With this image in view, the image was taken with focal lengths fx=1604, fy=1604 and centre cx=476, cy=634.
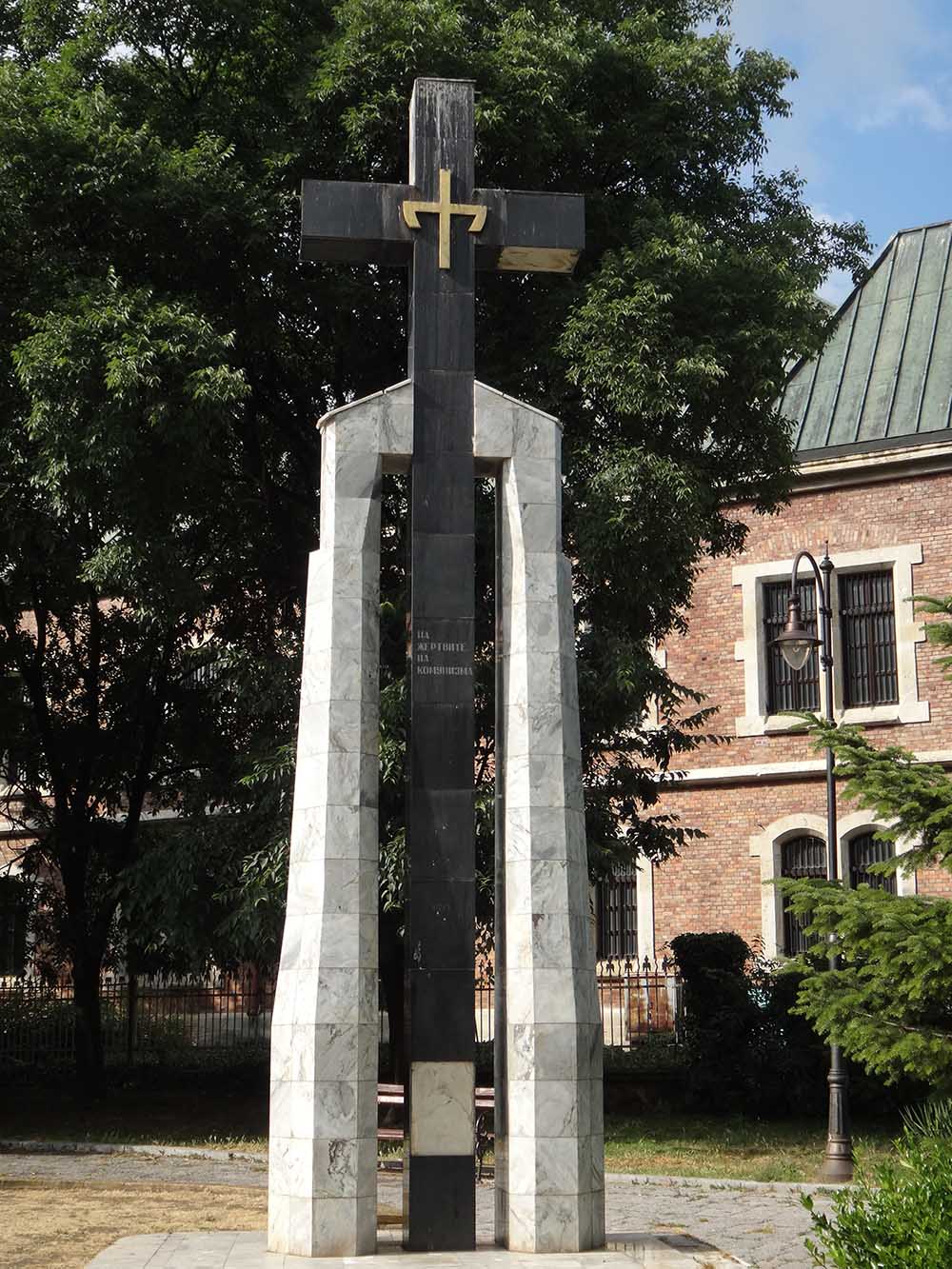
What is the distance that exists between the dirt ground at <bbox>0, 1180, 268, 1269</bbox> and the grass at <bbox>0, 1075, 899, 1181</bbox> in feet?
10.6

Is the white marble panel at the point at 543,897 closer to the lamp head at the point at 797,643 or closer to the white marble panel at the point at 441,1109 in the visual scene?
the white marble panel at the point at 441,1109

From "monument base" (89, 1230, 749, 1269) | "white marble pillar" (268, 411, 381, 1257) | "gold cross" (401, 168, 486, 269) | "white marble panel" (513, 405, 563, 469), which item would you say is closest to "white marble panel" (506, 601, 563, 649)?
"white marble pillar" (268, 411, 381, 1257)

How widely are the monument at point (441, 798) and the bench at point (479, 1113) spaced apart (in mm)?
1805

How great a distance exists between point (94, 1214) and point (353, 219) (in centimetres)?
778

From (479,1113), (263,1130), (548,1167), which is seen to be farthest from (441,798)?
(263,1130)

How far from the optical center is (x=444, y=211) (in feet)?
36.7

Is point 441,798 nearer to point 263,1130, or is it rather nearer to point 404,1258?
point 404,1258

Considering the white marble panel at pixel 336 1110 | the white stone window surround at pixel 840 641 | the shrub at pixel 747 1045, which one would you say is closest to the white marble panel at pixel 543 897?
the white marble panel at pixel 336 1110

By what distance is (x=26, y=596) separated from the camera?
2333 cm

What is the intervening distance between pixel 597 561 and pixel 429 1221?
9.01 metres

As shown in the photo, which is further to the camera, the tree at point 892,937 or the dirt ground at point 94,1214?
the tree at point 892,937

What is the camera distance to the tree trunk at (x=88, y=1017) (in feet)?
80.3

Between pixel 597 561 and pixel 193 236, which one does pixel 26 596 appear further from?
pixel 597 561

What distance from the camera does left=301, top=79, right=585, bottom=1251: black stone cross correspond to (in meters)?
10.0
